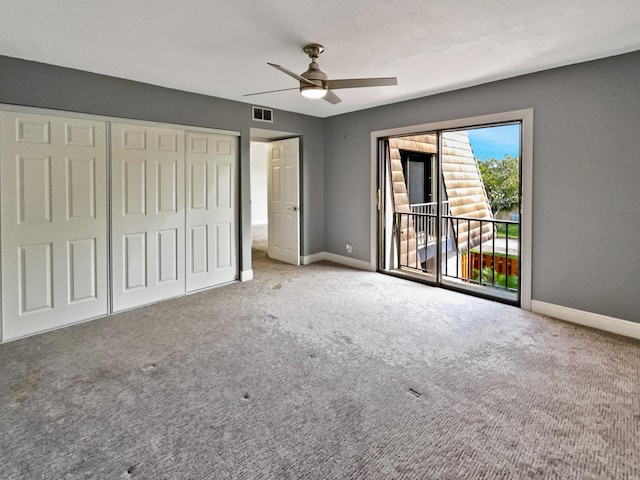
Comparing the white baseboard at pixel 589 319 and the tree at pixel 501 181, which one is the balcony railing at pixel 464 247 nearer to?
the tree at pixel 501 181

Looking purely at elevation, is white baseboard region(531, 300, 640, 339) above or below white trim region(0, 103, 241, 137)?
below

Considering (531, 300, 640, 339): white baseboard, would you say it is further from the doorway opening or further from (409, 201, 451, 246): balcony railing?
(409, 201, 451, 246): balcony railing

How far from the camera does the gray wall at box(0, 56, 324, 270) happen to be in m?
3.11

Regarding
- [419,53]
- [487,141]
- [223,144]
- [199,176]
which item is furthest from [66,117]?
[487,141]

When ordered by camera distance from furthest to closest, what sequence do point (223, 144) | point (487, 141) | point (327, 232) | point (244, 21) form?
1. point (327, 232)
2. point (223, 144)
3. point (487, 141)
4. point (244, 21)

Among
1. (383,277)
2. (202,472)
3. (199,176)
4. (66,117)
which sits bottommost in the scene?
(202,472)

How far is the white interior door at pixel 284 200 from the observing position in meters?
5.76

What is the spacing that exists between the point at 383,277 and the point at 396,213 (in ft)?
3.44

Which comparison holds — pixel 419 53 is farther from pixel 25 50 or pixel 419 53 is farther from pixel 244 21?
pixel 25 50

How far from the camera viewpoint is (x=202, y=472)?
1646mm

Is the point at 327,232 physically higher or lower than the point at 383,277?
higher

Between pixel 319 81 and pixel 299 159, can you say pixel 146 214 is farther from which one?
pixel 299 159

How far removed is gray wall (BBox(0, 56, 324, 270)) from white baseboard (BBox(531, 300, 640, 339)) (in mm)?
3439

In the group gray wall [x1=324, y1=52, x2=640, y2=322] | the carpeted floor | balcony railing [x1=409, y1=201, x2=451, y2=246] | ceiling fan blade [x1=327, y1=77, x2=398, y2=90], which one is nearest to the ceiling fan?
ceiling fan blade [x1=327, y1=77, x2=398, y2=90]
